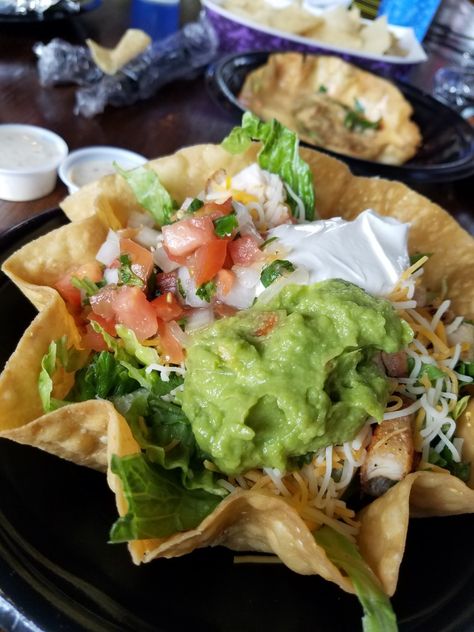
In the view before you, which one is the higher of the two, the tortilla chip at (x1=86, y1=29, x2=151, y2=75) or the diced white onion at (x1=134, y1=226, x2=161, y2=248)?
the diced white onion at (x1=134, y1=226, x2=161, y2=248)

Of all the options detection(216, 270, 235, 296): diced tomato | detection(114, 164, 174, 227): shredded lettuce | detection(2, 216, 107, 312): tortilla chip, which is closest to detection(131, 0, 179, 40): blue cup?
detection(114, 164, 174, 227): shredded lettuce

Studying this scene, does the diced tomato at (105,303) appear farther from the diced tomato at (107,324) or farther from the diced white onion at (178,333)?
the diced white onion at (178,333)

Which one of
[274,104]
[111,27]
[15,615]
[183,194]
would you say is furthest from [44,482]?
[111,27]

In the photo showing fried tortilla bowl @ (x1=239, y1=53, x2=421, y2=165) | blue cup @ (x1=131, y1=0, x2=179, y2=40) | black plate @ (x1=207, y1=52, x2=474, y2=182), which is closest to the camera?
black plate @ (x1=207, y1=52, x2=474, y2=182)

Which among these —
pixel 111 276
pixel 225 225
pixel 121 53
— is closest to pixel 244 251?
pixel 225 225

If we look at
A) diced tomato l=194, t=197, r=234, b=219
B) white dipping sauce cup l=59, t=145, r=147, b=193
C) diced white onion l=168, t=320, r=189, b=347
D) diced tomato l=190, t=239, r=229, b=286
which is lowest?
white dipping sauce cup l=59, t=145, r=147, b=193

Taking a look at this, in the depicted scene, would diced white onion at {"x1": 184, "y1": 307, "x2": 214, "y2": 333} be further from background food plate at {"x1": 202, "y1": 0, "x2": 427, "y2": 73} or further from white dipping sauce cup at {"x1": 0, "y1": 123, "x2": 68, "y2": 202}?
background food plate at {"x1": 202, "y1": 0, "x2": 427, "y2": 73}

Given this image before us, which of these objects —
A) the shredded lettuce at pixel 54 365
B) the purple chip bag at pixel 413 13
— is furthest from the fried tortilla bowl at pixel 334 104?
the shredded lettuce at pixel 54 365
